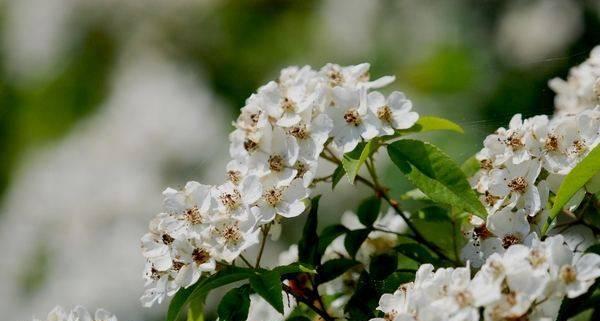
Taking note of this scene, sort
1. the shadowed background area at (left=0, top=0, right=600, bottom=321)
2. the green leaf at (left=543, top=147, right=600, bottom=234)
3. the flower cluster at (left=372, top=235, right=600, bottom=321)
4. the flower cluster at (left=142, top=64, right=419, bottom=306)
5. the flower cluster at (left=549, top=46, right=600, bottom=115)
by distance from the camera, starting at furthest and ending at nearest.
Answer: the shadowed background area at (left=0, top=0, right=600, bottom=321) < the flower cluster at (left=549, top=46, right=600, bottom=115) < the flower cluster at (left=142, top=64, right=419, bottom=306) < the green leaf at (left=543, top=147, right=600, bottom=234) < the flower cluster at (left=372, top=235, right=600, bottom=321)

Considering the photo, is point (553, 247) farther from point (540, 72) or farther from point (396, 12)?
point (396, 12)

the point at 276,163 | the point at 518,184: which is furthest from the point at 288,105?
the point at 518,184

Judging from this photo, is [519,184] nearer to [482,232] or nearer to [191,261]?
[482,232]

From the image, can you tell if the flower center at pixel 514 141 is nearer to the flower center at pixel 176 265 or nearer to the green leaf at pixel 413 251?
the green leaf at pixel 413 251

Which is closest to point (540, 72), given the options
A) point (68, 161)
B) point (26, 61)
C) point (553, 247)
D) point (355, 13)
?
point (355, 13)

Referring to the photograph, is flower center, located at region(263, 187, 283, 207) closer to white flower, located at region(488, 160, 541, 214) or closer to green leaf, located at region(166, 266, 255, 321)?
green leaf, located at region(166, 266, 255, 321)

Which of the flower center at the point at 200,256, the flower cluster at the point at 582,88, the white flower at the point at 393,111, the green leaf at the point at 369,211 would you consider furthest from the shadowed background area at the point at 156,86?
the flower center at the point at 200,256

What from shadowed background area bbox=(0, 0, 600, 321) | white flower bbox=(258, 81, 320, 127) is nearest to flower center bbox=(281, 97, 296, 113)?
white flower bbox=(258, 81, 320, 127)
